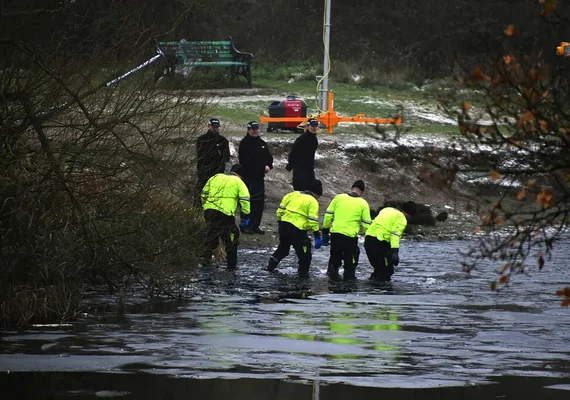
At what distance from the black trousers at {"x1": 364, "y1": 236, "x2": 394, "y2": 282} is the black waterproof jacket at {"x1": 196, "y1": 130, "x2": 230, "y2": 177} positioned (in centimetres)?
330

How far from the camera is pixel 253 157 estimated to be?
942 inches

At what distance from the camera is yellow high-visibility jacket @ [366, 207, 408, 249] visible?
19328 millimetres

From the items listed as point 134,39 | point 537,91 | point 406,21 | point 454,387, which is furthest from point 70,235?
point 406,21

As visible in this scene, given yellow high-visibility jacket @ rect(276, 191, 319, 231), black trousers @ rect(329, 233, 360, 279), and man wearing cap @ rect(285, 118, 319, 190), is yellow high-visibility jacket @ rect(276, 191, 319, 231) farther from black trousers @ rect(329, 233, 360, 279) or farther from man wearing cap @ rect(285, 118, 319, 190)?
man wearing cap @ rect(285, 118, 319, 190)

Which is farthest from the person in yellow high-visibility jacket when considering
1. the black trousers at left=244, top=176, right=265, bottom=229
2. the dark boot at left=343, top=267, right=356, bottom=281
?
the black trousers at left=244, top=176, right=265, bottom=229

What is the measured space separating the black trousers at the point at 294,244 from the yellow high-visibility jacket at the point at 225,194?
0.88 m

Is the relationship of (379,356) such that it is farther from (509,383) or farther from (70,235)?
(70,235)

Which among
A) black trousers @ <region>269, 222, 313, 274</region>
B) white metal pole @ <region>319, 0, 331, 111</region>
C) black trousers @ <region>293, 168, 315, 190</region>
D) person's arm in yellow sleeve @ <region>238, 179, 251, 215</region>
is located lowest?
black trousers @ <region>269, 222, 313, 274</region>

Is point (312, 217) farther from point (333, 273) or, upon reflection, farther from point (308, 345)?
point (308, 345)

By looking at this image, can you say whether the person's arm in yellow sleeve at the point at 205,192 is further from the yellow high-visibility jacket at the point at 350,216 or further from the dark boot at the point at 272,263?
the yellow high-visibility jacket at the point at 350,216

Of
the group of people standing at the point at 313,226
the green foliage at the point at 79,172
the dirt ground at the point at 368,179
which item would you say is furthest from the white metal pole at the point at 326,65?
the green foliage at the point at 79,172

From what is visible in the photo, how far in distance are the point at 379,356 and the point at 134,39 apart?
260 inches

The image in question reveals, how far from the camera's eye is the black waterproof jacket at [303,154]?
972 inches

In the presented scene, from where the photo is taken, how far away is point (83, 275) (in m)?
15.5
